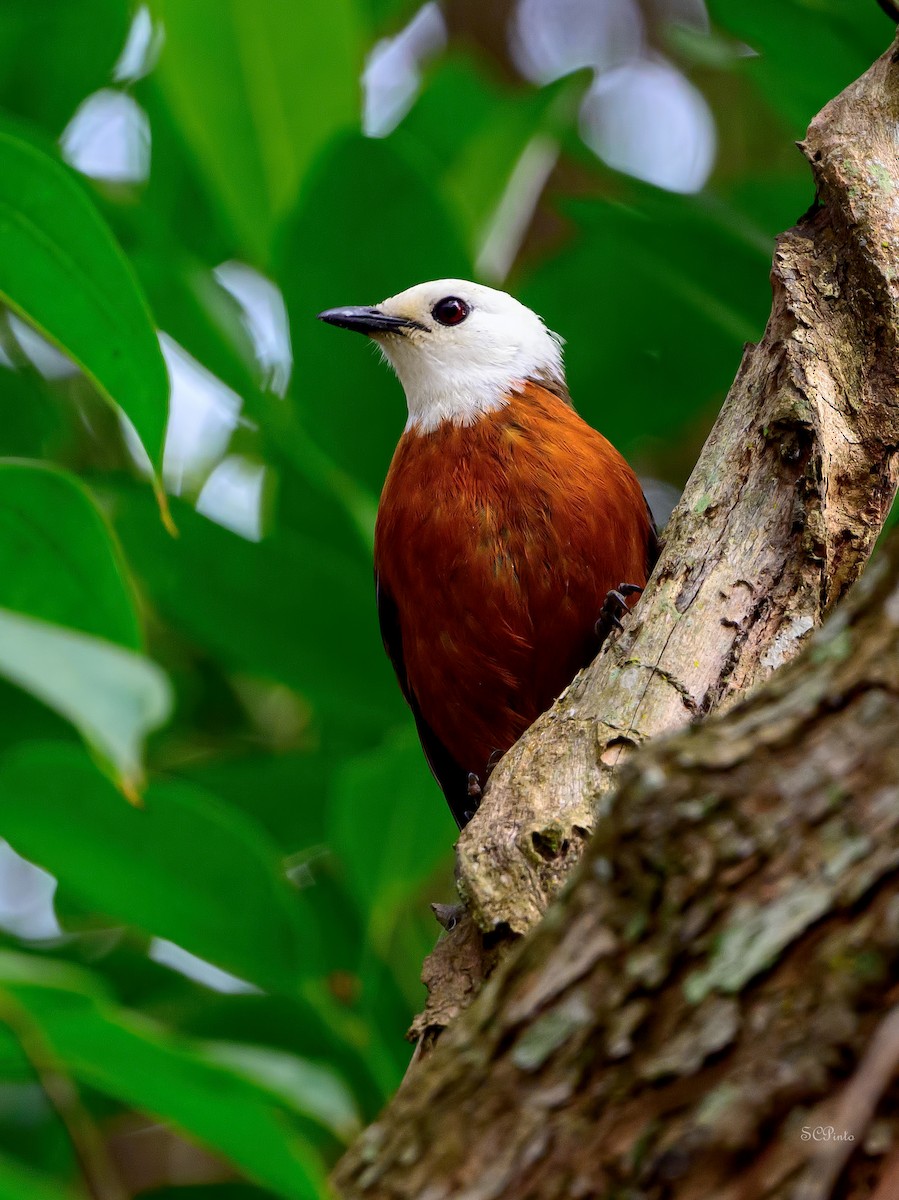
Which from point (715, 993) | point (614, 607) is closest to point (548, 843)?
point (715, 993)

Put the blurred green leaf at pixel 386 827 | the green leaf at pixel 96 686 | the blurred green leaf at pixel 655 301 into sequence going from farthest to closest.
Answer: the blurred green leaf at pixel 655 301, the blurred green leaf at pixel 386 827, the green leaf at pixel 96 686

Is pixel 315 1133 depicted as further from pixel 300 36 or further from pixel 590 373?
pixel 300 36

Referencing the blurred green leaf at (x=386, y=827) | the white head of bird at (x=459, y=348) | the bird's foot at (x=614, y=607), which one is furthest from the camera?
the white head of bird at (x=459, y=348)

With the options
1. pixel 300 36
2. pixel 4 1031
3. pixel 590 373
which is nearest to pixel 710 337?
pixel 590 373

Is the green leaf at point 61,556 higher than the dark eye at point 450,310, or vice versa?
the dark eye at point 450,310

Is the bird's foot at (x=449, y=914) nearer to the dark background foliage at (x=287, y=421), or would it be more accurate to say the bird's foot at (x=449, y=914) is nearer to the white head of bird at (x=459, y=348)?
the dark background foliage at (x=287, y=421)

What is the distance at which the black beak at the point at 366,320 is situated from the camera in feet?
13.8

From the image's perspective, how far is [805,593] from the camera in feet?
9.59

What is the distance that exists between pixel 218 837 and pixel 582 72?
9.27 feet

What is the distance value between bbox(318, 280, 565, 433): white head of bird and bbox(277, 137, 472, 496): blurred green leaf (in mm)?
351

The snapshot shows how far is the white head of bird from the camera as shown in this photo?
15.6ft
